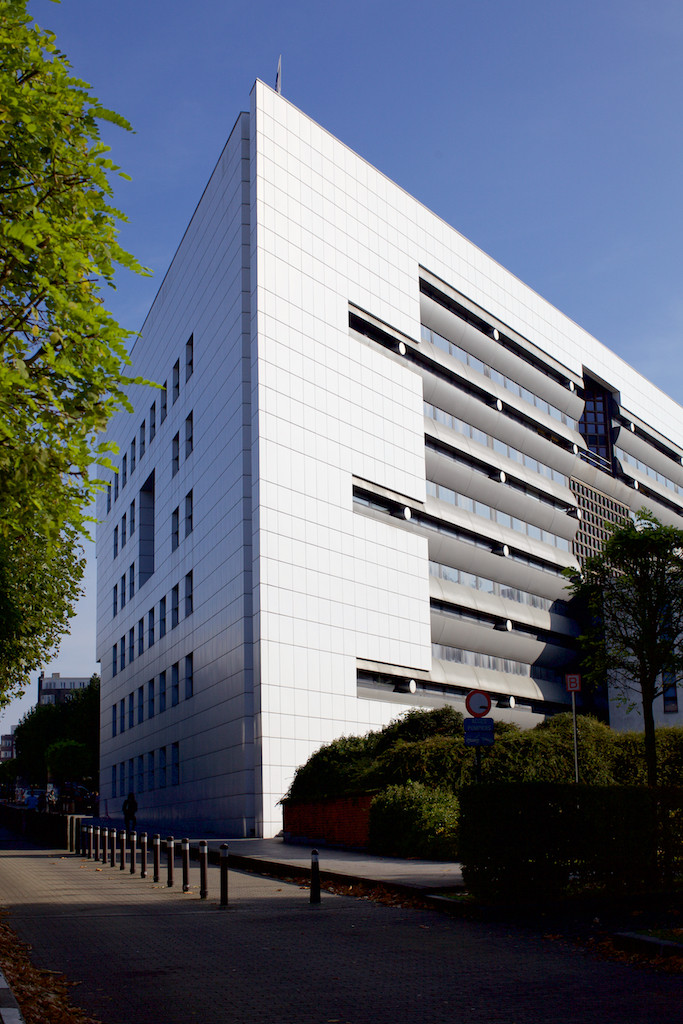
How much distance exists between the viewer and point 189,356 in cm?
4834

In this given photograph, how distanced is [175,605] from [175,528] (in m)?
3.83

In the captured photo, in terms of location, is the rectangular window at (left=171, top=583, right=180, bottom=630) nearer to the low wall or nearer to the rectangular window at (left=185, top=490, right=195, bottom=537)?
the rectangular window at (left=185, top=490, right=195, bottom=537)

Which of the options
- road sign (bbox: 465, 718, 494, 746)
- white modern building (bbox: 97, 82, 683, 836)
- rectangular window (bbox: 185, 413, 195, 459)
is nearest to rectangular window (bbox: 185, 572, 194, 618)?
white modern building (bbox: 97, 82, 683, 836)

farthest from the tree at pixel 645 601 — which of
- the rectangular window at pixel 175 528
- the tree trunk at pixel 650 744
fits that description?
the rectangular window at pixel 175 528

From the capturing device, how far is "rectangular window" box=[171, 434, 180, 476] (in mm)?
50031

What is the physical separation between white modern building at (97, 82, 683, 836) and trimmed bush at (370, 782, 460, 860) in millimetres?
12642

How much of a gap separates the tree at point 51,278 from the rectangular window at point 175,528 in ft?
127

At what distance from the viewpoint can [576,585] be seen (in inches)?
952

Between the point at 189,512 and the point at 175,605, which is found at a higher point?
the point at 189,512

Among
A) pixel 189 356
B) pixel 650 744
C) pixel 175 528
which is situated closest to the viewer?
pixel 650 744

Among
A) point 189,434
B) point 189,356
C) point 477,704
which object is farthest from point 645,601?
point 189,356

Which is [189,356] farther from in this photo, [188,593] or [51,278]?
[51,278]

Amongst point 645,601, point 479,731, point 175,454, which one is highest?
point 175,454

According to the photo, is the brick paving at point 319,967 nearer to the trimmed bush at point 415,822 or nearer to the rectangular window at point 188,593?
the trimmed bush at point 415,822
